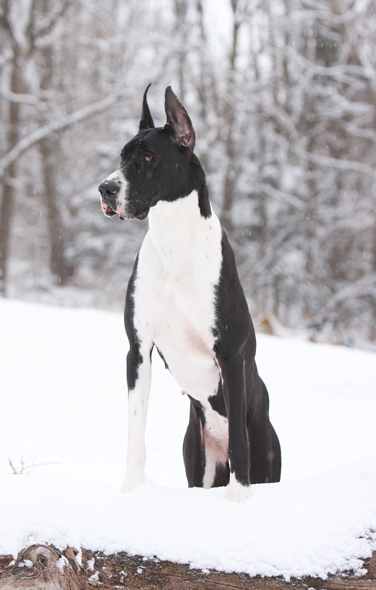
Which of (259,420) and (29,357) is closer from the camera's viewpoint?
(259,420)

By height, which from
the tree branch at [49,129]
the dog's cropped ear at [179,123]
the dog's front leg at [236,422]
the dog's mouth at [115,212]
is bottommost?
the dog's front leg at [236,422]

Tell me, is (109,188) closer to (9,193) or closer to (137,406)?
(137,406)

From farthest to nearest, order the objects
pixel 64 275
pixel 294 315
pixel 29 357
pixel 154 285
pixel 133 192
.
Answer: pixel 294 315, pixel 64 275, pixel 29 357, pixel 154 285, pixel 133 192

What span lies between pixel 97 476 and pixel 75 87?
14.5 m

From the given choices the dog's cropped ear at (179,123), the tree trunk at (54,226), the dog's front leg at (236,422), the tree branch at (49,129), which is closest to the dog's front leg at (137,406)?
the dog's front leg at (236,422)

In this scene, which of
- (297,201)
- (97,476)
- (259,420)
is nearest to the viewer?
Result: (259,420)

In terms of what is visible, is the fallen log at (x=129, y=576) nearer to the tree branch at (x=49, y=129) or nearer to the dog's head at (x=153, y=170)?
the dog's head at (x=153, y=170)

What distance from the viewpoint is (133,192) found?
2.07 m

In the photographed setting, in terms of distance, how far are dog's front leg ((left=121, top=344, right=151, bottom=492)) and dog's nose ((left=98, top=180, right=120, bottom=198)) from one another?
2.04 feet

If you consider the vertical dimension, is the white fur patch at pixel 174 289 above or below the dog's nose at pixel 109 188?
below

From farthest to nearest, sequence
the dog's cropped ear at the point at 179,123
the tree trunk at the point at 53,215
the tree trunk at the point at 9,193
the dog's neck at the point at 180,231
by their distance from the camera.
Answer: the tree trunk at the point at 53,215
the tree trunk at the point at 9,193
the dog's neck at the point at 180,231
the dog's cropped ear at the point at 179,123

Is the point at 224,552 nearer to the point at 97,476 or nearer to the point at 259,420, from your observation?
the point at 259,420

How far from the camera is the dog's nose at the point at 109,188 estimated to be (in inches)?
80.3

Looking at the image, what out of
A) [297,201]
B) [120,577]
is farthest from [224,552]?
[297,201]
